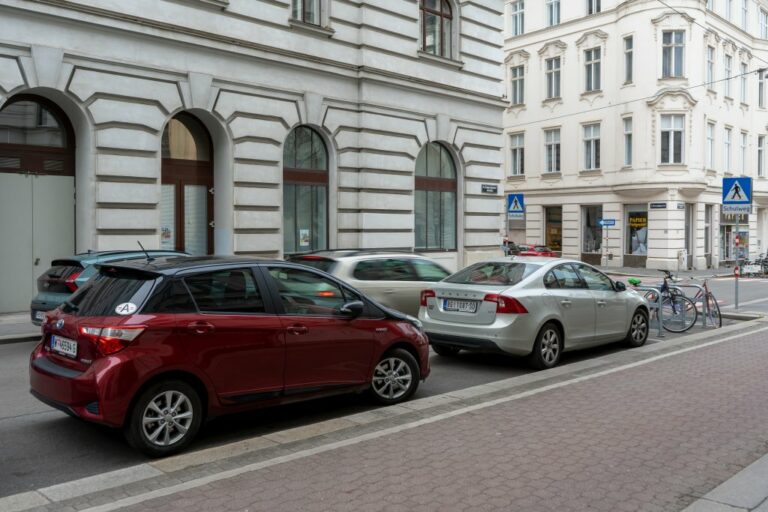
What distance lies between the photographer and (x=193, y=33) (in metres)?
15.3

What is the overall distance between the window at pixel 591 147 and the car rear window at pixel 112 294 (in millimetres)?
35067

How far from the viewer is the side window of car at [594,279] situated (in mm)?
10211

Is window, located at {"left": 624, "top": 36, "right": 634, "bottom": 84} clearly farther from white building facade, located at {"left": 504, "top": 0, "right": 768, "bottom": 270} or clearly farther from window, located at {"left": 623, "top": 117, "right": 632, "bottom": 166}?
window, located at {"left": 623, "top": 117, "right": 632, "bottom": 166}

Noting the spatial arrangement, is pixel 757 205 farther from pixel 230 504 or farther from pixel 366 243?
pixel 230 504

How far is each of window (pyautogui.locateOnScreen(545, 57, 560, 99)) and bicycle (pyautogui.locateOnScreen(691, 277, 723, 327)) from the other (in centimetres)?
2798

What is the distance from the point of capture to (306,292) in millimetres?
6465

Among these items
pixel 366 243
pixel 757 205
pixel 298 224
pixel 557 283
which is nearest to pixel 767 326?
pixel 557 283

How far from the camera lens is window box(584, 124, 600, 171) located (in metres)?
37.8

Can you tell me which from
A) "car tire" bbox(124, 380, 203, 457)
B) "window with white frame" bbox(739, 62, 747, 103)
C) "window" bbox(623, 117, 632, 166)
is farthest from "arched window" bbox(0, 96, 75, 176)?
"window with white frame" bbox(739, 62, 747, 103)

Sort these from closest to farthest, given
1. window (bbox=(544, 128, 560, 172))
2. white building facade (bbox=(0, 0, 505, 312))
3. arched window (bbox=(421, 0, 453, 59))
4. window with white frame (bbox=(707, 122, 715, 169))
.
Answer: white building facade (bbox=(0, 0, 505, 312))
arched window (bbox=(421, 0, 453, 59))
window with white frame (bbox=(707, 122, 715, 169))
window (bbox=(544, 128, 560, 172))

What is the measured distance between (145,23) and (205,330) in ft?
36.4

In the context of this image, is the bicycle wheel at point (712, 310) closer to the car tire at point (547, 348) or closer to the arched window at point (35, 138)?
the car tire at point (547, 348)

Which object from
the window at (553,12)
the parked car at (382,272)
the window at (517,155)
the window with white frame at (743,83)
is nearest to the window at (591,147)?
the window at (517,155)

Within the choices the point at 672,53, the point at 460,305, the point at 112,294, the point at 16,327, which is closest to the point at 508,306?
the point at 460,305
